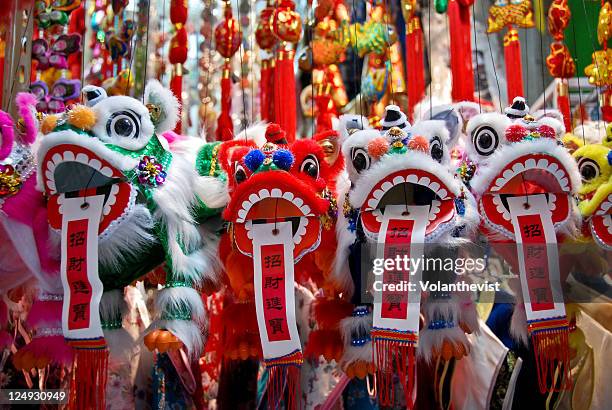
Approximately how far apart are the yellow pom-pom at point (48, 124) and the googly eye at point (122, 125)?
0.12 meters

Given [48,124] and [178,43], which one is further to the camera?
[178,43]

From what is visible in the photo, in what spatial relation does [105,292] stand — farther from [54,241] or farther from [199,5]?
[199,5]

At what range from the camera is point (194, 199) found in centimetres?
172

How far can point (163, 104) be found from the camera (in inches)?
68.1

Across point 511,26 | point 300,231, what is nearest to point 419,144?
point 300,231

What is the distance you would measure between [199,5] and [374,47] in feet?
3.65

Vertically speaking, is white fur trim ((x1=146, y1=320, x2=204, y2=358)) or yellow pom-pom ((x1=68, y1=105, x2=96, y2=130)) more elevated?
yellow pom-pom ((x1=68, y1=105, x2=96, y2=130))

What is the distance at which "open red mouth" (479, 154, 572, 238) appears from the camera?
5.17 ft

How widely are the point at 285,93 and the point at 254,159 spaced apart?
2.13ft

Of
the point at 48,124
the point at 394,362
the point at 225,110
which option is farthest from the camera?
the point at 225,110

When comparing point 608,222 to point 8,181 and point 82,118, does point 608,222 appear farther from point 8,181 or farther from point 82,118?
point 8,181

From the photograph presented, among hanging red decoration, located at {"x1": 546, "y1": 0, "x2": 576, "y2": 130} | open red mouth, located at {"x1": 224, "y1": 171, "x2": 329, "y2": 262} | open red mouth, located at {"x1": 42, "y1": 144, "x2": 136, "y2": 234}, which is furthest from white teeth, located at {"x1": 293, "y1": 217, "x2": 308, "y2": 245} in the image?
hanging red decoration, located at {"x1": 546, "y1": 0, "x2": 576, "y2": 130}

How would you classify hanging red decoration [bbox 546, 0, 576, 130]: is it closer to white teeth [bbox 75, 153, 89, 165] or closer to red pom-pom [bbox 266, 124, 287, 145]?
red pom-pom [bbox 266, 124, 287, 145]

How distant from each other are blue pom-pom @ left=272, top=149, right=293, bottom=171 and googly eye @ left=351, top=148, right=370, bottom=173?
0.13 meters
